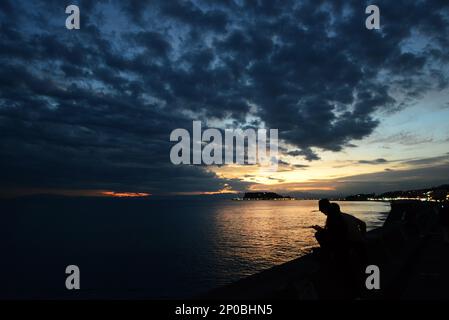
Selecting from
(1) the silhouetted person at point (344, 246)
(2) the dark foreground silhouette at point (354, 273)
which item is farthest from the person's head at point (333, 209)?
(2) the dark foreground silhouette at point (354, 273)

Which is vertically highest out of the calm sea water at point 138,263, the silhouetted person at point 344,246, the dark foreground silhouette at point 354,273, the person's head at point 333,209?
the person's head at point 333,209

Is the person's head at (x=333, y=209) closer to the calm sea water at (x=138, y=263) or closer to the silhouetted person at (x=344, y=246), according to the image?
the silhouetted person at (x=344, y=246)

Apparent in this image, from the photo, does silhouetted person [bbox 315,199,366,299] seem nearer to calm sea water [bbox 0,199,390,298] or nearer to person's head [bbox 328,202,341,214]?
person's head [bbox 328,202,341,214]

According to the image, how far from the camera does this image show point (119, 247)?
215 ft

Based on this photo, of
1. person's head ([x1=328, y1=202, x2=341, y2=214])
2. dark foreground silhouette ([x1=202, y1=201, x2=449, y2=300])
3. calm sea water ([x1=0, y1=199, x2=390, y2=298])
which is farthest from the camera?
calm sea water ([x1=0, y1=199, x2=390, y2=298])

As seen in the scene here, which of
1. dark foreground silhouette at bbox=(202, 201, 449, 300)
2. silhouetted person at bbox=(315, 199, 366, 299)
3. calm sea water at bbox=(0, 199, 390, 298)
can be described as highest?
silhouetted person at bbox=(315, 199, 366, 299)

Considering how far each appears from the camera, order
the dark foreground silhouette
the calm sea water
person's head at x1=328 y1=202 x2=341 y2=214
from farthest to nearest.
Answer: the calm sea water → the dark foreground silhouette → person's head at x1=328 y1=202 x2=341 y2=214

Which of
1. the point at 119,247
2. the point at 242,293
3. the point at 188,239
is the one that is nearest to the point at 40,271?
the point at 119,247

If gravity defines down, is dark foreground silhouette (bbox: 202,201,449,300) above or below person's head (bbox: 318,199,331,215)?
below

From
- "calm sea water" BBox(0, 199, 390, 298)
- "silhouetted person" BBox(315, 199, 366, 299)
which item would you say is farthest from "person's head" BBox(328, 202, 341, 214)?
"calm sea water" BBox(0, 199, 390, 298)

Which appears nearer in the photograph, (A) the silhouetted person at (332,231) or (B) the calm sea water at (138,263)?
(A) the silhouetted person at (332,231)

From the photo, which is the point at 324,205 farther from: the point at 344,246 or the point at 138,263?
the point at 138,263
